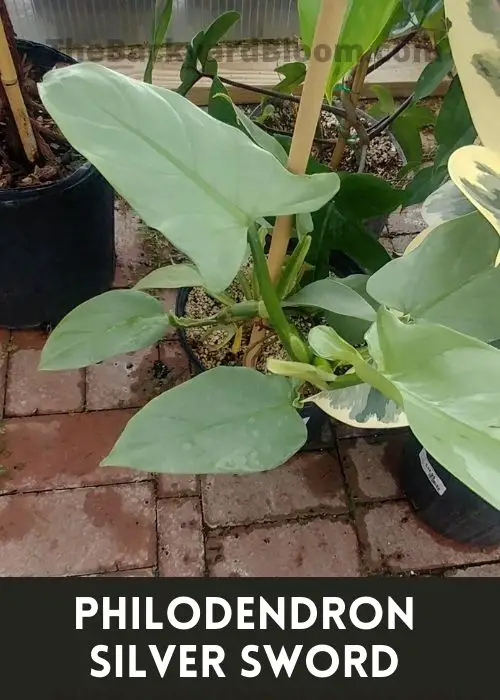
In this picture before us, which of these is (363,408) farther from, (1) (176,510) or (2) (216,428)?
(1) (176,510)

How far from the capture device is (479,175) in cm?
59

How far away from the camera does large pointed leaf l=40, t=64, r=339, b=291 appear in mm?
545

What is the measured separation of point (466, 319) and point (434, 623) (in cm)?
48

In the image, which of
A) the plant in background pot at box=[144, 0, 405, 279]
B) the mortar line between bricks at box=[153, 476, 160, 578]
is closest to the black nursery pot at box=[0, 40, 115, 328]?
A: the plant in background pot at box=[144, 0, 405, 279]

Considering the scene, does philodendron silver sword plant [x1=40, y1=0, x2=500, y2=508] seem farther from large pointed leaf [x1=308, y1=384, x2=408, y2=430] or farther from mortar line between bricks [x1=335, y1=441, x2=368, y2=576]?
mortar line between bricks [x1=335, y1=441, x2=368, y2=576]

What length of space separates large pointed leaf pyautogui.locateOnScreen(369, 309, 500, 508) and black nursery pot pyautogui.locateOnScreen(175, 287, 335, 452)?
39 cm

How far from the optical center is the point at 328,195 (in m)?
0.62

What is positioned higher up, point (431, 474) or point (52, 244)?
point (52, 244)

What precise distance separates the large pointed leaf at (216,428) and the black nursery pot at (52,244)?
415mm

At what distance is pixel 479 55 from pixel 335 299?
0.87 ft

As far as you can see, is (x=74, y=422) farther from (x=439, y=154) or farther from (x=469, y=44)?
(x=469, y=44)

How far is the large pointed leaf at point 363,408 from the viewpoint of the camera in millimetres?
718

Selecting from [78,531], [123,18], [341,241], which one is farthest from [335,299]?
[123,18]

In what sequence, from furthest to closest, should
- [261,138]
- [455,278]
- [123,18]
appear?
1. [123,18]
2. [261,138]
3. [455,278]
